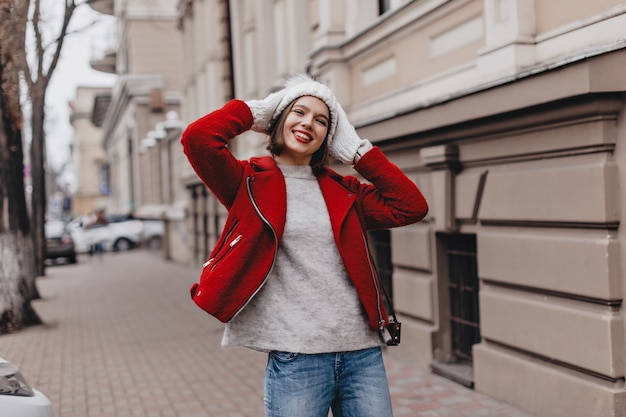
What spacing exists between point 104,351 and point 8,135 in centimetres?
343

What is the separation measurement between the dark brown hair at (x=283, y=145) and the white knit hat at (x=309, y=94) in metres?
0.02

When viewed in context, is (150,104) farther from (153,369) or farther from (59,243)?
(153,369)

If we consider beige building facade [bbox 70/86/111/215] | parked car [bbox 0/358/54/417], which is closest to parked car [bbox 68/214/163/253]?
parked car [bbox 0/358/54/417]

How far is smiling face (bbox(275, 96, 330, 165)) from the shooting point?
9.04 ft

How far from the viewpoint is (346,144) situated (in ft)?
9.55

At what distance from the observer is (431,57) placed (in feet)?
23.8

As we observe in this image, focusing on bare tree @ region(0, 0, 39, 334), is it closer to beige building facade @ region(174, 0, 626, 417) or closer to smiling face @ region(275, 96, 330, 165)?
beige building facade @ region(174, 0, 626, 417)

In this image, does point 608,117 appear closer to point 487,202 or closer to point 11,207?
point 487,202

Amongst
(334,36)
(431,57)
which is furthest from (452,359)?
(334,36)

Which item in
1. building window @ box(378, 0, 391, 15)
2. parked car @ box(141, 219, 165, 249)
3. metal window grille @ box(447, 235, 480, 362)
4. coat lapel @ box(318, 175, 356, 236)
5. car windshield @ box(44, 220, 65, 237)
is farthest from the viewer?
parked car @ box(141, 219, 165, 249)

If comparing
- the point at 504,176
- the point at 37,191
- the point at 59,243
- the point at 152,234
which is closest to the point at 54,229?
the point at 59,243

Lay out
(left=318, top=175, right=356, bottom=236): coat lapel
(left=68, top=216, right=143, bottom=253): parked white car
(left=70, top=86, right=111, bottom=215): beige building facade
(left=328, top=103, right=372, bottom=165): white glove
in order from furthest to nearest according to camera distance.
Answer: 1. (left=70, top=86, right=111, bottom=215): beige building facade
2. (left=68, top=216, right=143, bottom=253): parked white car
3. (left=328, top=103, right=372, bottom=165): white glove
4. (left=318, top=175, right=356, bottom=236): coat lapel

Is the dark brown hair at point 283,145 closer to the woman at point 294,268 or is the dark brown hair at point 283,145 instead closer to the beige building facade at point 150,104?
the woman at point 294,268

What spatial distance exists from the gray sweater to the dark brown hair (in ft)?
0.70
